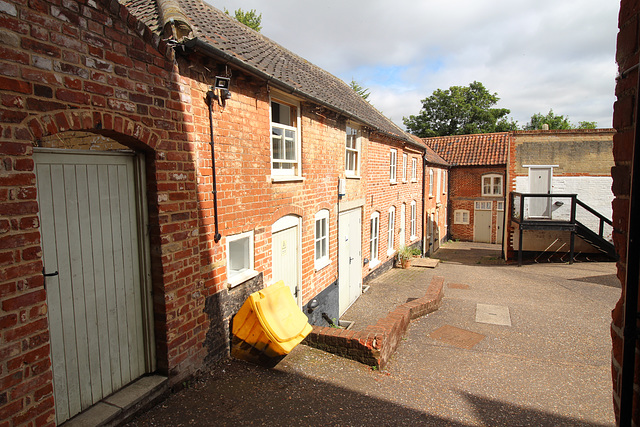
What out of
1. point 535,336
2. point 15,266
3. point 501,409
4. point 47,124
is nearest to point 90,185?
point 47,124

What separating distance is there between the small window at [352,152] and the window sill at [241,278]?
196 inches

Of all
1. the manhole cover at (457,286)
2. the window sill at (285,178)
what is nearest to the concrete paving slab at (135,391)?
the window sill at (285,178)

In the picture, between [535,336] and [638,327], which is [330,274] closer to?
[535,336]

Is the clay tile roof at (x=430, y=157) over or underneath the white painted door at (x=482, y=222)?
over

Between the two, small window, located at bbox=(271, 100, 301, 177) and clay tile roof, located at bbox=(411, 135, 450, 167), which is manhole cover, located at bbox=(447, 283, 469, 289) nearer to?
small window, located at bbox=(271, 100, 301, 177)

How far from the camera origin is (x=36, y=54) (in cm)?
262

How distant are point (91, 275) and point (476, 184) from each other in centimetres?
2524

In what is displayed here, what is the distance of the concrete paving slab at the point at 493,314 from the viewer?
8.48 meters

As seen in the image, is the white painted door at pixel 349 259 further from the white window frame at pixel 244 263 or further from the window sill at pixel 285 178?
the white window frame at pixel 244 263

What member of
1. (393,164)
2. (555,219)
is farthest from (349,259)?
(555,219)

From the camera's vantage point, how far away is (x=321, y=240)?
326 inches

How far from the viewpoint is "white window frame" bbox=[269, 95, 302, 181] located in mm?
6234

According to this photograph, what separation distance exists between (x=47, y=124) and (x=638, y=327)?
378 centimetres

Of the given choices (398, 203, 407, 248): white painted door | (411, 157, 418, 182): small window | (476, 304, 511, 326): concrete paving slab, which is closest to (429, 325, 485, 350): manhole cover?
(476, 304, 511, 326): concrete paving slab
